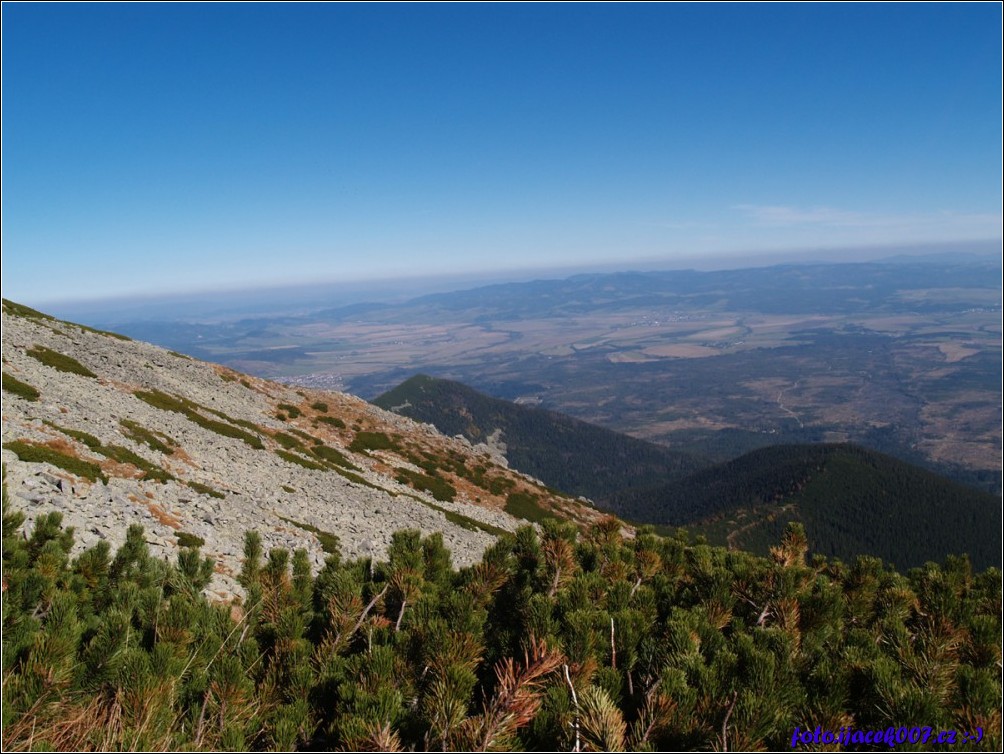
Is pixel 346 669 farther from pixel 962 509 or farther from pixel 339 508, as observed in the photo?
pixel 962 509

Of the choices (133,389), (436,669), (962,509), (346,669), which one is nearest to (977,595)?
(436,669)

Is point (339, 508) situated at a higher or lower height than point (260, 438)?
lower

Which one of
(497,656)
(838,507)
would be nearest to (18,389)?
(497,656)

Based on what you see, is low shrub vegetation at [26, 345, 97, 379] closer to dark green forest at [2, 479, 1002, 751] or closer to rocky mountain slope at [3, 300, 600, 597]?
rocky mountain slope at [3, 300, 600, 597]

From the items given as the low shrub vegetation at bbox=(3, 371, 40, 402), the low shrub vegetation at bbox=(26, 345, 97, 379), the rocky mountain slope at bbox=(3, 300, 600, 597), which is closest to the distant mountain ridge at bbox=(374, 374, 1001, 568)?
the rocky mountain slope at bbox=(3, 300, 600, 597)

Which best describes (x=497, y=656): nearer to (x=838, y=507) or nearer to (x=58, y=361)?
(x=58, y=361)

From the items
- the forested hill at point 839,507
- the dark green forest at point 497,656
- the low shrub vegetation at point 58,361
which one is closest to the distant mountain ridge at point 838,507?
the forested hill at point 839,507
